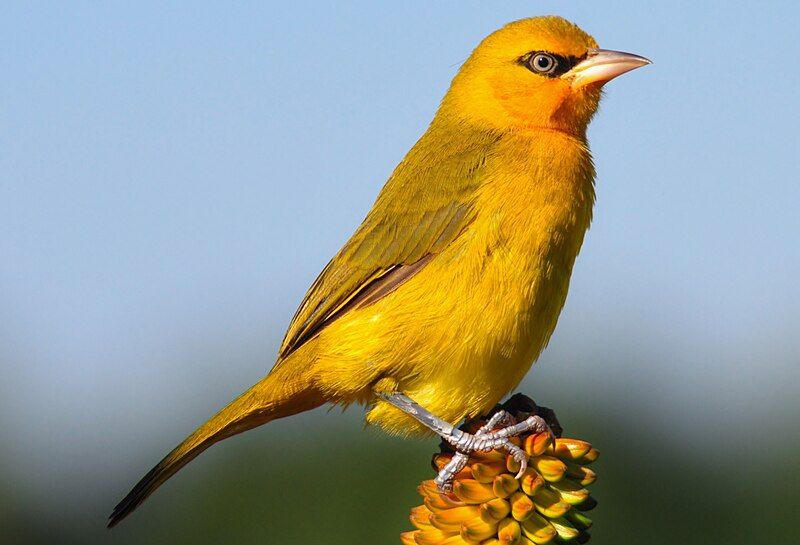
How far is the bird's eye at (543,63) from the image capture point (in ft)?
19.7

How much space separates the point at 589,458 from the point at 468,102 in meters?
2.75

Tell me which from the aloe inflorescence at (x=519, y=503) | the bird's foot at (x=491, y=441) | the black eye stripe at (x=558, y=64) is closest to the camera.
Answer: the aloe inflorescence at (x=519, y=503)

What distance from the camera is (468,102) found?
6.28 metres

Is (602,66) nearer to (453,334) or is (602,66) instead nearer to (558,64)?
(558,64)

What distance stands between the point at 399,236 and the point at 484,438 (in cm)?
149

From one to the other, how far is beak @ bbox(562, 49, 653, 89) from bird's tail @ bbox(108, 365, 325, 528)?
2.03 metres

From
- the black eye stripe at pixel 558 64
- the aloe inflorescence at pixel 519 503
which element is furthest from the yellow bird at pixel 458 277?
the aloe inflorescence at pixel 519 503

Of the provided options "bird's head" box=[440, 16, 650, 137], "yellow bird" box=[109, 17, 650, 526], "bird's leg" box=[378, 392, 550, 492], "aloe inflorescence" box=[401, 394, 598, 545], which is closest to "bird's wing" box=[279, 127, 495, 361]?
"yellow bird" box=[109, 17, 650, 526]

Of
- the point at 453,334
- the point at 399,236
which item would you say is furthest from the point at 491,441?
the point at 399,236

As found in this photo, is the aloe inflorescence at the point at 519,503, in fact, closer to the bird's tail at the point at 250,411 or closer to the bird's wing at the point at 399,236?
the bird's tail at the point at 250,411

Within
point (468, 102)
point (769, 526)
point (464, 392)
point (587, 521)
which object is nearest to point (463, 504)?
point (587, 521)

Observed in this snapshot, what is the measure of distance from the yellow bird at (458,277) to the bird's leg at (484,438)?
23mm

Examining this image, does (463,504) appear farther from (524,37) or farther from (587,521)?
(524,37)

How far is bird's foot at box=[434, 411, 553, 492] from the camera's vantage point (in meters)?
4.14
